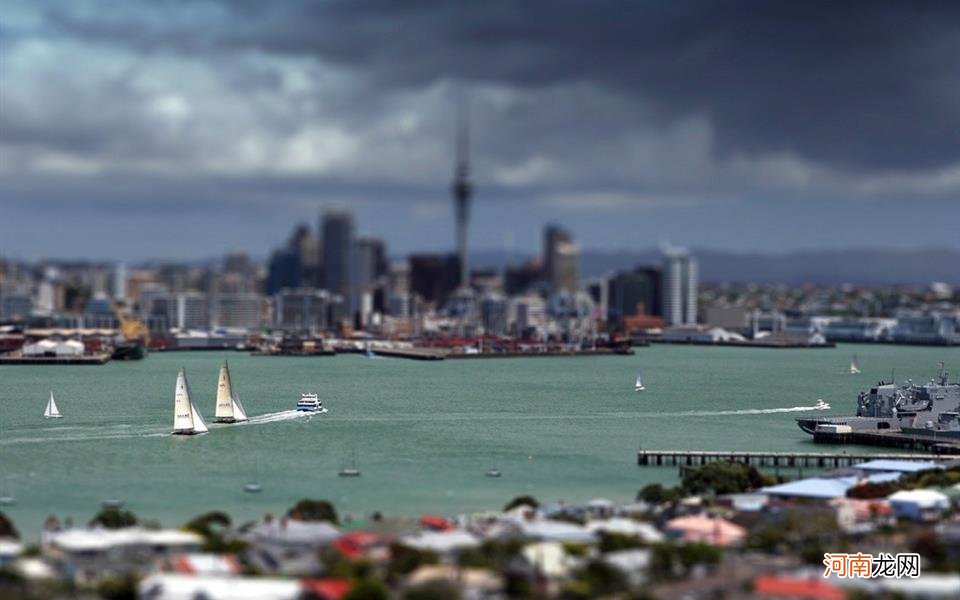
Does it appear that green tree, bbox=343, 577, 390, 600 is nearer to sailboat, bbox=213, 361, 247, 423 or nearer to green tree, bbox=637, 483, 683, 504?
green tree, bbox=637, 483, 683, 504

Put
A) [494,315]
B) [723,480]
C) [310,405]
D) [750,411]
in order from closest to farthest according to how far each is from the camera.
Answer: [723,480] → [310,405] → [750,411] → [494,315]

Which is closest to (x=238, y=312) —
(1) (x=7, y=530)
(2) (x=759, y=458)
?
(2) (x=759, y=458)

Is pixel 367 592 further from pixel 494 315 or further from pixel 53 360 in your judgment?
pixel 494 315

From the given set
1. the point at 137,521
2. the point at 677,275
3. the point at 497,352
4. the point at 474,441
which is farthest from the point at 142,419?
the point at 677,275

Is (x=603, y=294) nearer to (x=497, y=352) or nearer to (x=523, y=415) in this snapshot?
(x=497, y=352)

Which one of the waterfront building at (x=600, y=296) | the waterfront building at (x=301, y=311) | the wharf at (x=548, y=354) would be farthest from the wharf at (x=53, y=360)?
the waterfront building at (x=600, y=296)

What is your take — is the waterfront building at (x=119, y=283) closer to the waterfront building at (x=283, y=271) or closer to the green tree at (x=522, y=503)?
the waterfront building at (x=283, y=271)
